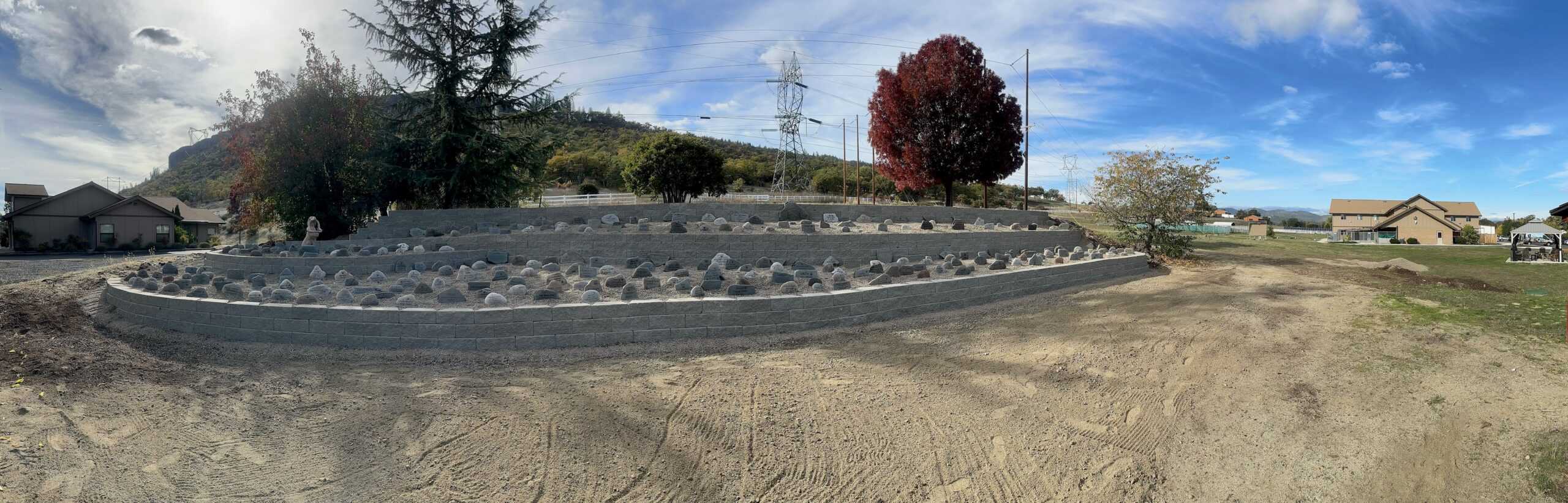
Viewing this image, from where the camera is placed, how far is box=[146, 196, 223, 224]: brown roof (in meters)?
29.7

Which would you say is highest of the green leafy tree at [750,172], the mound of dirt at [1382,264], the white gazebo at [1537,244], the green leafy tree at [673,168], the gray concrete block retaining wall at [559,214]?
the green leafy tree at [750,172]

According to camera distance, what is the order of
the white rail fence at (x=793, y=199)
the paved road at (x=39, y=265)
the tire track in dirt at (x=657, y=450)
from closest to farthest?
the tire track in dirt at (x=657, y=450), the paved road at (x=39, y=265), the white rail fence at (x=793, y=199)

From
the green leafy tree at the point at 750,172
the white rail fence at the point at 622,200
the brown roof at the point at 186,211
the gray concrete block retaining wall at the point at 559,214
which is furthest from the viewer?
the green leafy tree at the point at 750,172

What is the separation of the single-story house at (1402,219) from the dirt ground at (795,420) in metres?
26.6

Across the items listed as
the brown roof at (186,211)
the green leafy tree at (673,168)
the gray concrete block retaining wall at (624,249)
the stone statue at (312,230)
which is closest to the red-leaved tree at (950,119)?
the gray concrete block retaining wall at (624,249)

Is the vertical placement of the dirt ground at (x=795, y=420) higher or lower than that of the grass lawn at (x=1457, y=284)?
lower

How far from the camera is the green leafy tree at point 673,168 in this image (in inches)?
1089

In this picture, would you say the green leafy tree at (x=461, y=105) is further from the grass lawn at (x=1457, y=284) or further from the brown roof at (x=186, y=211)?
the brown roof at (x=186, y=211)

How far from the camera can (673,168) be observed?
27.6 m

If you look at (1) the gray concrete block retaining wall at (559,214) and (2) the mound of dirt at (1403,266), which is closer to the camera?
(2) the mound of dirt at (1403,266)

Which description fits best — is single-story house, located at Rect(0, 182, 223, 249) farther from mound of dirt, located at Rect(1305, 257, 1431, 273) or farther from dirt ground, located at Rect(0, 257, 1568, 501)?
mound of dirt, located at Rect(1305, 257, 1431, 273)

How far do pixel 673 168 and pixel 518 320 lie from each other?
74.2 feet

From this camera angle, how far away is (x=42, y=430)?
379cm

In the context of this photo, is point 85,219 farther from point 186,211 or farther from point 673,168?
point 673,168
